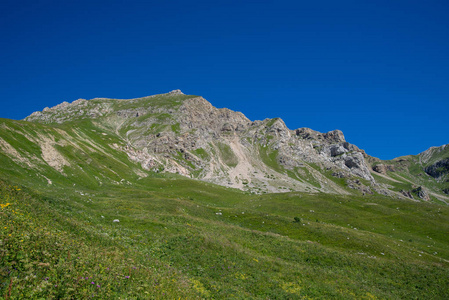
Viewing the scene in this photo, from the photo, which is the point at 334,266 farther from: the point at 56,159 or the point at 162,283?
the point at 56,159

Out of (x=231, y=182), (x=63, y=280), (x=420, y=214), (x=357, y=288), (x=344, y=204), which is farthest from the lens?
(x=231, y=182)

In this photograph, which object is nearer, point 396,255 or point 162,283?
point 162,283

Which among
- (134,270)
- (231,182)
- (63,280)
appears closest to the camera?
(63,280)

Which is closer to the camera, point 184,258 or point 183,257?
point 184,258

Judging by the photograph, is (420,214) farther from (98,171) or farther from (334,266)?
(98,171)

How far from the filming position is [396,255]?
38.4 meters

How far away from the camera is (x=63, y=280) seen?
990 centimetres

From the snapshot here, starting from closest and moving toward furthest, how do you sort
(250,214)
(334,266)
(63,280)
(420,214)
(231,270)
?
1. (63,280)
2. (231,270)
3. (334,266)
4. (250,214)
5. (420,214)

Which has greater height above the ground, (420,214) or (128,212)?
(420,214)

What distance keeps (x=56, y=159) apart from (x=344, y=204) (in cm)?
10817

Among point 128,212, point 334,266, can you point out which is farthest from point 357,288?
point 128,212

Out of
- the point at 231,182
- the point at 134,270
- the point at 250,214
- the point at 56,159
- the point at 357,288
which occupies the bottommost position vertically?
the point at 357,288

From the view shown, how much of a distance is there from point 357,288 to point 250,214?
32315 millimetres

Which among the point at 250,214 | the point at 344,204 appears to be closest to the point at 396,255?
the point at 250,214
